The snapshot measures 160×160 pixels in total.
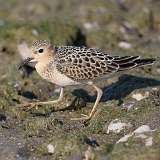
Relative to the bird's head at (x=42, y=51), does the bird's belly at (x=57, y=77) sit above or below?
below

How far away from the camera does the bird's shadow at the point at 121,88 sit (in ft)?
35.3

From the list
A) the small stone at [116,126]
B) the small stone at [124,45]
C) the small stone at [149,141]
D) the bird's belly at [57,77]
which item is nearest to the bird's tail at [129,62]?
the bird's belly at [57,77]

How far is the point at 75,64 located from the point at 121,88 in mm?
1506

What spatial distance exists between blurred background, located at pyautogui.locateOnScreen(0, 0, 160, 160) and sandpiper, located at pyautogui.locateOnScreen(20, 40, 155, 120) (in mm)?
504

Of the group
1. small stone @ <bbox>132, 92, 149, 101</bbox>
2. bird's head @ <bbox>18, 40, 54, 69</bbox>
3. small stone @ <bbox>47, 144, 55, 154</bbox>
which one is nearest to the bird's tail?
small stone @ <bbox>132, 92, 149, 101</bbox>

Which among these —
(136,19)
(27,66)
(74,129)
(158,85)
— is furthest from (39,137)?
(136,19)

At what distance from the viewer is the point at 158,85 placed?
428 inches

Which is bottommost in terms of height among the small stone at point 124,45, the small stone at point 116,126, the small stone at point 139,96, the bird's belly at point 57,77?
the small stone at point 124,45

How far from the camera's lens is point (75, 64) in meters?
9.88

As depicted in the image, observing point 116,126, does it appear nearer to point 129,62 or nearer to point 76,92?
point 129,62

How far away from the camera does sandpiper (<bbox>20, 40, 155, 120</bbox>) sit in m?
9.85

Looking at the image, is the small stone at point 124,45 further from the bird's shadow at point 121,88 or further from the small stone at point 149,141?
the small stone at point 149,141

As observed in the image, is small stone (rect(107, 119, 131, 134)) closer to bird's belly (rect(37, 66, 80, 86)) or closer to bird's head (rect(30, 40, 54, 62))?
bird's belly (rect(37, 66, 80, 86))

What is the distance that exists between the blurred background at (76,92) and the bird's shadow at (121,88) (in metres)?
0.02
